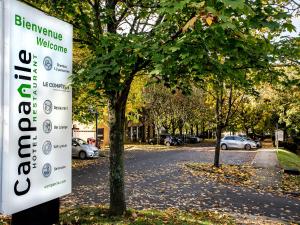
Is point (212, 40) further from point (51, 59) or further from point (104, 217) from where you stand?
point (104, 217)

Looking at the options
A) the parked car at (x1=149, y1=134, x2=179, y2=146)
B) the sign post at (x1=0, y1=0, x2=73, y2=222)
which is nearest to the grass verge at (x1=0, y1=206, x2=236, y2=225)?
the sign post at (x1=0, y1=0, x2=73, y2=222)

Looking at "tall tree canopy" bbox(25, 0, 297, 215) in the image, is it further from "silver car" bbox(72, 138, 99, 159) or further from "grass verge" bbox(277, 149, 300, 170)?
"silver car" bbox(72, 138, 99, 159)

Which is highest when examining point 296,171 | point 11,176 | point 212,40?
point 212,40

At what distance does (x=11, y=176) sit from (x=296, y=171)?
815 inches

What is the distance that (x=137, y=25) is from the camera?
10258 mm

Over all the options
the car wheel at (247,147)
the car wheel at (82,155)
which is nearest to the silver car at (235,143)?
the car wheel at (247,147)

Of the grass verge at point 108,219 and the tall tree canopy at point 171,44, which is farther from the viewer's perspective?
the grass verge at point 108,219

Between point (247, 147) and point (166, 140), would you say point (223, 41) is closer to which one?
point (247, 147)

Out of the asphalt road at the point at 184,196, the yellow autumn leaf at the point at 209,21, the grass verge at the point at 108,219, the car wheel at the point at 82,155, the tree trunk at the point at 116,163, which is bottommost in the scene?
the asphalt road at the point at 184,196

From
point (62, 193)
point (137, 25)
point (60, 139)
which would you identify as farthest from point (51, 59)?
point (137, 25)

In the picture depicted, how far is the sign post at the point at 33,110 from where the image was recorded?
4.39 meters

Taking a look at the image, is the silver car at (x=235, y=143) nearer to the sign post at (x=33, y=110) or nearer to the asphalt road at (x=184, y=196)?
the asphalt road at (x=184, y=196)

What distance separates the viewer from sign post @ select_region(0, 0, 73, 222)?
4.39 meters

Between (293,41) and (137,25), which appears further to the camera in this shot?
(137,25)
